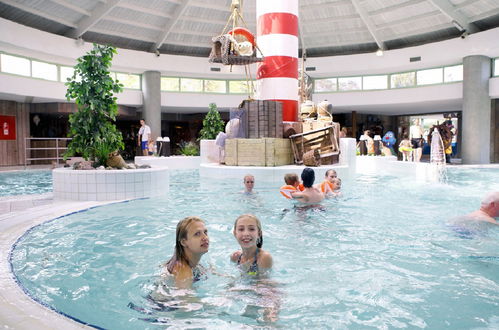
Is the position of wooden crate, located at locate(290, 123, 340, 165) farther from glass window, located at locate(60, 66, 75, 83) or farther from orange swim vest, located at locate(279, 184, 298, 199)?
glass window, located at locate(60, 66, 75, 83)

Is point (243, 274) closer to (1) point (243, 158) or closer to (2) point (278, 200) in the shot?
(2) point (278, 200)

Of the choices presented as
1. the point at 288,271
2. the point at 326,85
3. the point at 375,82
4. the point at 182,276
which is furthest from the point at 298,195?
the point at 326,85

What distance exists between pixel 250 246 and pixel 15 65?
1535 cm

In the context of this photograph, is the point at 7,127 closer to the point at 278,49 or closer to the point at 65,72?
the point at 65,72

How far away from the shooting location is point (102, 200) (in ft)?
20.5

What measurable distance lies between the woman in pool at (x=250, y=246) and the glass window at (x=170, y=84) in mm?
18060

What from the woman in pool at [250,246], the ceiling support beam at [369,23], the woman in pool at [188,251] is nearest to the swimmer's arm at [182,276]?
the woman in pool at [188,251]

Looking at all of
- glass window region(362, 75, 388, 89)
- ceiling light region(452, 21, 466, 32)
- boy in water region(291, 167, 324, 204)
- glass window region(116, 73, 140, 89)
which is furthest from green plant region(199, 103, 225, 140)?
boy in water region(291, 167, 324, 204)

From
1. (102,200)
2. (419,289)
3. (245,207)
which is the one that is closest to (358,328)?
(419,289)

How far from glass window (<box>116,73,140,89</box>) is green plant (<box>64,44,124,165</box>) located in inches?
499

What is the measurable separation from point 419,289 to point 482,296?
1.20 feet

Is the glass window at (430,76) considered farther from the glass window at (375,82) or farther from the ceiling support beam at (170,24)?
the ceiling support beam at (170,24)

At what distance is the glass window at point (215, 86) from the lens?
20.8 meters

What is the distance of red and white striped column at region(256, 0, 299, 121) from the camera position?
36.1 ft
